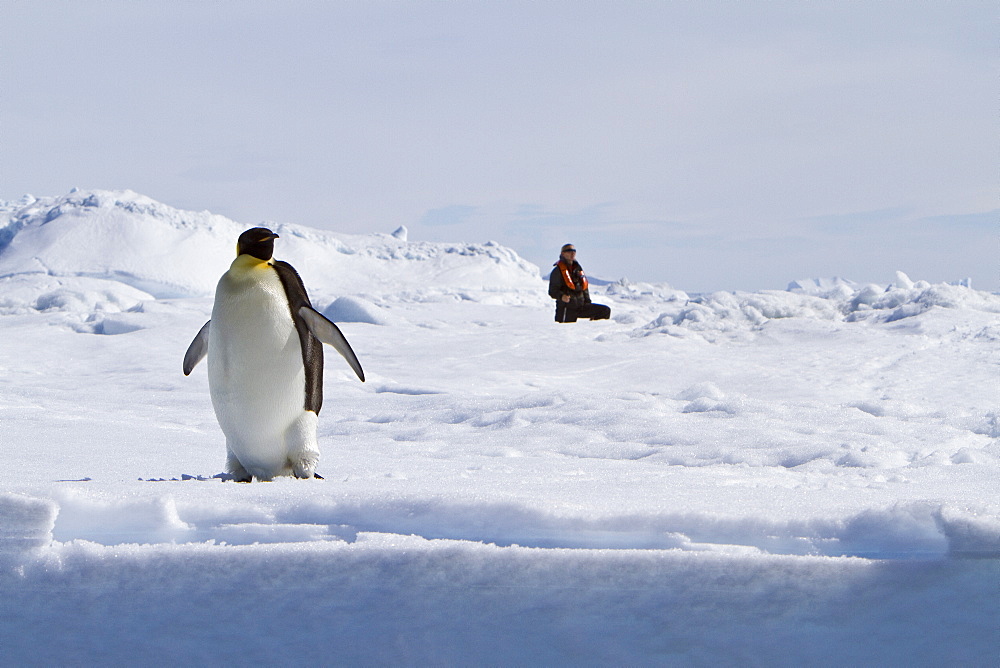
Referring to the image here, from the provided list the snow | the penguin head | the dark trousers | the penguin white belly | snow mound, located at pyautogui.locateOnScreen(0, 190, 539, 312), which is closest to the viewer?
the snow

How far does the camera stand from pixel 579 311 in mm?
9305

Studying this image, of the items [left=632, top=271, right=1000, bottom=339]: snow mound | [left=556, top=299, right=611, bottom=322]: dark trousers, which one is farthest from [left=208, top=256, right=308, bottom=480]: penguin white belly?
[left=556, top=299, right=611, bottom=322]: dark trousers

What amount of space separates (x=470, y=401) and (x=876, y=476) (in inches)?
97.0

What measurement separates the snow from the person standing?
6.76 ft

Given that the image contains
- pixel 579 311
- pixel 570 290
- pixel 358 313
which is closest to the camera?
pixel 570 290

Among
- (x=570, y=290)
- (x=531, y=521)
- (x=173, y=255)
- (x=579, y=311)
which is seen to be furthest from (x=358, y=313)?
(x=173, y=255)

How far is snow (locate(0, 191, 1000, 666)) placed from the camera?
148 centimetres

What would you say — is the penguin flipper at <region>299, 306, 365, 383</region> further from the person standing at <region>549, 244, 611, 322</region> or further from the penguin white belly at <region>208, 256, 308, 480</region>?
the person standing at <region>549, 244, 611, 322</region>

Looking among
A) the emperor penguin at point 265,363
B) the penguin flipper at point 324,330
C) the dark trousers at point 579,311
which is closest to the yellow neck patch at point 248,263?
the emperor penguin at point 265,363

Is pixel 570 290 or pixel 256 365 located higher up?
pixel 570 290

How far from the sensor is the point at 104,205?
22.5m

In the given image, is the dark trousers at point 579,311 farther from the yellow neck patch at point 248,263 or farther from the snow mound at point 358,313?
the yellow neck patch at point 248,263

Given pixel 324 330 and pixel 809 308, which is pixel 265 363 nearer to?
pixel 324 330

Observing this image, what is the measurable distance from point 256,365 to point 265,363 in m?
0.03
